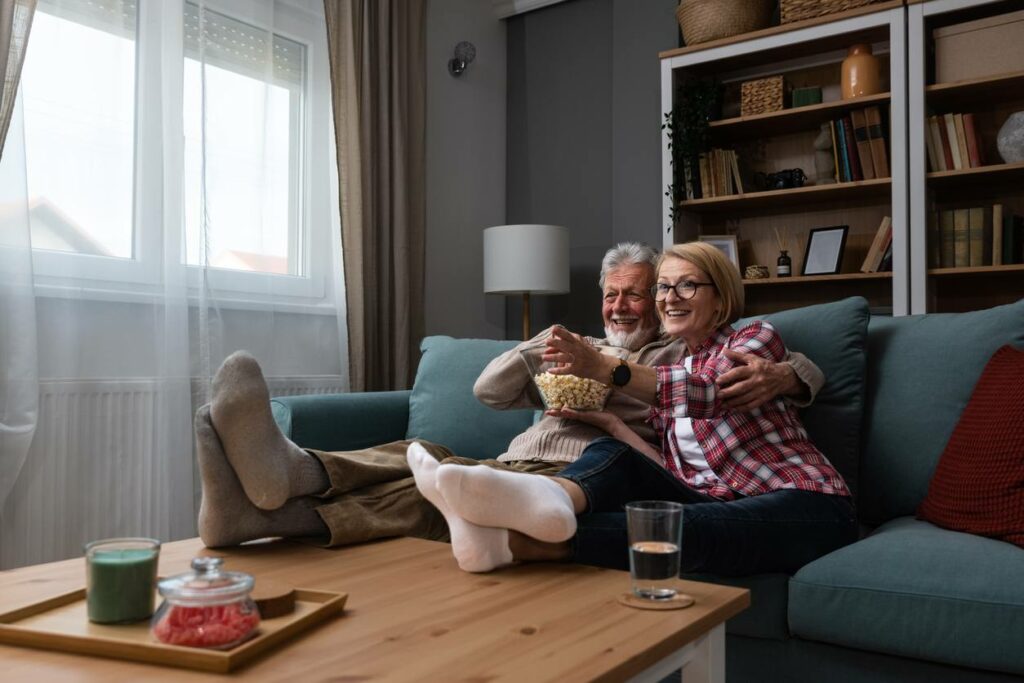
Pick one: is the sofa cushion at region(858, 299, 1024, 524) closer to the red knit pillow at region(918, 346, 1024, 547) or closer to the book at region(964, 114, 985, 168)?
the red knit pillow at region(918, 346, 1024, 547)

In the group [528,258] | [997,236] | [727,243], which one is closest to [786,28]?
[727,243]

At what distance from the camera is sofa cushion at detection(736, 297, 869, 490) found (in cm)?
187

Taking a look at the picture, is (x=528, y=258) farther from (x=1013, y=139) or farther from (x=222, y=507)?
(x=222, y=507)

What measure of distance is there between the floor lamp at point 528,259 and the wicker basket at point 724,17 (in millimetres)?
1003

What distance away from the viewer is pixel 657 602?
1.08 meters

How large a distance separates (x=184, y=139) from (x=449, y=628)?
2.25m

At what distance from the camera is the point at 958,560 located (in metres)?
1.42

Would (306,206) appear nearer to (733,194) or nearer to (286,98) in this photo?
(286,98)

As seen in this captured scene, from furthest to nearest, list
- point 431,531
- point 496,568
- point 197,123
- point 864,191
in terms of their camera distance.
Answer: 1. point 864,191
2. point 197,123
3. point 431,531
4. point 496,568

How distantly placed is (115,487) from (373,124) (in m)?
1.72

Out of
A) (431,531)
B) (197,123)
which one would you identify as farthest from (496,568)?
(197,123)

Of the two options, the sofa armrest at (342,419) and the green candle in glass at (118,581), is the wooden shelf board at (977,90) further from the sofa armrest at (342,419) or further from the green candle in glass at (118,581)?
the green candle in glass at (118,581)

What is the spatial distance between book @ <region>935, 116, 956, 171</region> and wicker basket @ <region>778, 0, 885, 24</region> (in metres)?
0.52

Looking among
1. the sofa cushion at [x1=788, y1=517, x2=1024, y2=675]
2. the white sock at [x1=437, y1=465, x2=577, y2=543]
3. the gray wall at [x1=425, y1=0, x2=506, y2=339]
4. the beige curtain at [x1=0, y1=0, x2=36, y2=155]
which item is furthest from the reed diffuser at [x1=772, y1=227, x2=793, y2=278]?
the beige curtain at [x1=0, y1=0, x2=36, y2=155]
